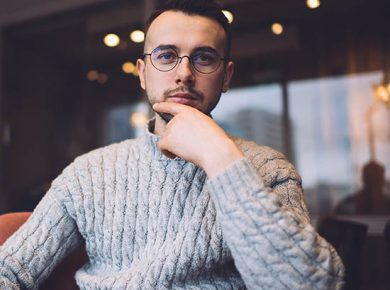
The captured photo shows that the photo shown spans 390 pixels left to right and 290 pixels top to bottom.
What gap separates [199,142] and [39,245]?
50 centimetres

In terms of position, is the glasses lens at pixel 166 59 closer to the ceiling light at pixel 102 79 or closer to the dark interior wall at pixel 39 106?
the dark interior wall at pixel 39 106

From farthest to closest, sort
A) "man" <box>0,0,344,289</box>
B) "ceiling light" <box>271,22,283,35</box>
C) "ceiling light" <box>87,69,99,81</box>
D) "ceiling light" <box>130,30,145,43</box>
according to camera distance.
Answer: "ceiling light" <box>87,69,99,81</box> < "ceiling light" <box>130,30,145,43</box> < "ceiling light" <box>271,22,283,35</box> < "man" <box>0,0,344,289</box>

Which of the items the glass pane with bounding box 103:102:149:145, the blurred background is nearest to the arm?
the blurred background

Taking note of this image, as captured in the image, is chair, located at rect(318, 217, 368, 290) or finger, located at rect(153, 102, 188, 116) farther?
chair, located at rect(318, 217, 368, 290)

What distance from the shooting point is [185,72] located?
109 cm

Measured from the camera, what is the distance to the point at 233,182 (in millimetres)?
853

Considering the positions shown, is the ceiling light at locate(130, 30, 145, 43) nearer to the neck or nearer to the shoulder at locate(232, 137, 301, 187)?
the neck

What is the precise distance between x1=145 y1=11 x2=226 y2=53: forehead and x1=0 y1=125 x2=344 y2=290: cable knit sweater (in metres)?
0.25

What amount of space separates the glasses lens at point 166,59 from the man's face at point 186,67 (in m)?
0.01

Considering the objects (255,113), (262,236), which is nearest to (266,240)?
(262,236)

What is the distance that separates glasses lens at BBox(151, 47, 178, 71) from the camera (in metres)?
1.13

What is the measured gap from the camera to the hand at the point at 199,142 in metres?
0.88

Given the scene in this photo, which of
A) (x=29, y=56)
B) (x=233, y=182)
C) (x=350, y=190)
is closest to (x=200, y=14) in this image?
(x=233, y=182)

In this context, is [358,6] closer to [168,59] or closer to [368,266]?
[368,266]
